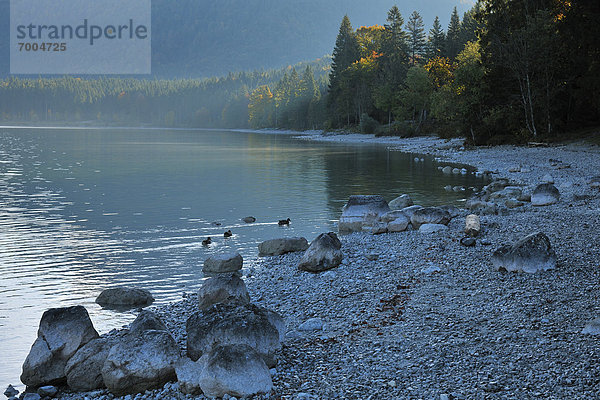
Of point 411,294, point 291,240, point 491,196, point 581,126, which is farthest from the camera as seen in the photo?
point 581,126

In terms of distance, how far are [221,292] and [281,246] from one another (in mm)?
5782

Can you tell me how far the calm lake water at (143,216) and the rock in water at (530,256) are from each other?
7.82 meters

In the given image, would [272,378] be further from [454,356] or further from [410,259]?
[410,259]

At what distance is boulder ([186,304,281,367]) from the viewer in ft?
28.0

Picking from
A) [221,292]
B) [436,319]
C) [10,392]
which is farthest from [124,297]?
[436,319]

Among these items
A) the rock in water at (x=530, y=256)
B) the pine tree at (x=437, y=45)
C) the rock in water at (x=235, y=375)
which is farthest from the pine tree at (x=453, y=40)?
the rock in water at (x=235, y=375)

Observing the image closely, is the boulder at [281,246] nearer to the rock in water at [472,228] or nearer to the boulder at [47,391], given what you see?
the rock in water at [472,228]

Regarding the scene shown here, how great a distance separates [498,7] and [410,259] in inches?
1937

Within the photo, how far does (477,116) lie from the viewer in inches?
2351

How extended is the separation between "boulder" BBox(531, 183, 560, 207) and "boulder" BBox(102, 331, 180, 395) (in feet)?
60.7

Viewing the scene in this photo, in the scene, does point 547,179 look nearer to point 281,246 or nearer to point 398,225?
point 398,225

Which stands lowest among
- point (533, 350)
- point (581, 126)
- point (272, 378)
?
point (272, 378)

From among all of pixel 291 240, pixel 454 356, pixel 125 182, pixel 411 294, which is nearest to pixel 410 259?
pixel 411 294

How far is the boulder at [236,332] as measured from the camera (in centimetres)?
854
